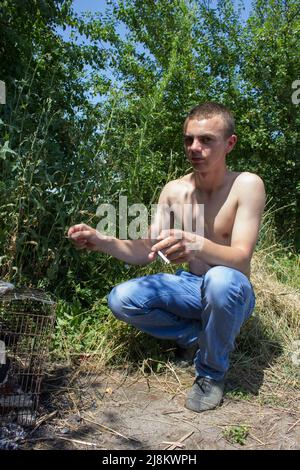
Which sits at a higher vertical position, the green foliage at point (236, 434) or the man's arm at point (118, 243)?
the man's arm at point (118, 243)

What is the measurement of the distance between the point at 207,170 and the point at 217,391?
3.67 ft

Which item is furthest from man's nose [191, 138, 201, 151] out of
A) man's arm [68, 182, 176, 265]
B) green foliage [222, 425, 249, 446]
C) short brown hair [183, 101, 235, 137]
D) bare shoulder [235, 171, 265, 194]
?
green foliage [222, 425, 249, 446]

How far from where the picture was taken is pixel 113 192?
10.3 ft

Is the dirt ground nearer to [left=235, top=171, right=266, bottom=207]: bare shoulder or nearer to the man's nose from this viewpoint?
[left=235, top=171, right=266, bottom=207]: bare shoulder

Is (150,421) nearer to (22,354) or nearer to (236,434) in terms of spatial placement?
(236,434)

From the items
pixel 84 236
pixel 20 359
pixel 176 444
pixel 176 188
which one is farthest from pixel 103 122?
pixel 176 444

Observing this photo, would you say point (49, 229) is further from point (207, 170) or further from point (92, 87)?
point (92, 87)

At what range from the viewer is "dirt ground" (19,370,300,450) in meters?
1.78

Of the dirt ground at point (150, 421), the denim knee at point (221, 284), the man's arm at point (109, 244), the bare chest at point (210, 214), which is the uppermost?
the bare chest at point (210, 214)

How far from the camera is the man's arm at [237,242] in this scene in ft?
6.31

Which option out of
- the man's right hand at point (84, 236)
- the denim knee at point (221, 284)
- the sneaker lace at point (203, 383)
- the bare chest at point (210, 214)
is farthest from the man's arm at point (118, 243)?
the sneaker lace at point (203, 383)

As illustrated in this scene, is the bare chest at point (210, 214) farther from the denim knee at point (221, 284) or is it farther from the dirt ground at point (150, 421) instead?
the dirt ground at point (150, 421)

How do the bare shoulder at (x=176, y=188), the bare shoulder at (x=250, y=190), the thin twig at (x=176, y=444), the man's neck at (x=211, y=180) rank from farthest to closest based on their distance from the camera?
the bare shoulder at (x=176, y=188)
the man's neck at (x=211, y=180)
the bare shoulder at (x=250, y=190)
the thin twig at (x=176, y=444)

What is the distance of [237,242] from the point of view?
214cm
